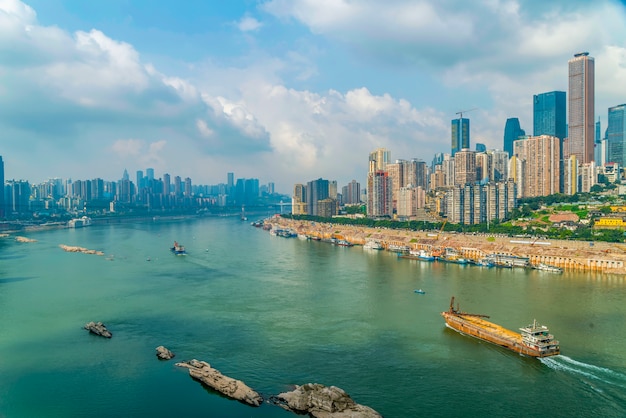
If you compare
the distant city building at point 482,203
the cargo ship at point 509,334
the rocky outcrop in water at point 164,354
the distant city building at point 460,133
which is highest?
the distant city building at point 460,133

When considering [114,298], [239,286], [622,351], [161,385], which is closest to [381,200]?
[239,286]

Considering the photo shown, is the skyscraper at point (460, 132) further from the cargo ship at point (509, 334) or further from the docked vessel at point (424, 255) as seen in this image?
the cargo ship at point (509, 334)

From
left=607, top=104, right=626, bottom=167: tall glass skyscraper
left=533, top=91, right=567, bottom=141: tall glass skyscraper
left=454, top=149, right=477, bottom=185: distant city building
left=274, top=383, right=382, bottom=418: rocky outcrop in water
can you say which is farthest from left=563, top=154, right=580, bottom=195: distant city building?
left=274, top=383, right=382, bottom=418: rocky outcrop in water

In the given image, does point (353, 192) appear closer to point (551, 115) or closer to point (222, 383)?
point (551, 115)

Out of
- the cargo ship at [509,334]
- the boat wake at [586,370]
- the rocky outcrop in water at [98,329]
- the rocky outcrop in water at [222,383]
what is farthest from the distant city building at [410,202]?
the rocky outcrop in water at [222,383]

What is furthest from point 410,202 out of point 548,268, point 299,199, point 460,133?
point 460,133

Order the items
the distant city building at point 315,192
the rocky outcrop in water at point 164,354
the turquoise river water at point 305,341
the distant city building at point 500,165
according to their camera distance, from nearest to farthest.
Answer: the turquoise river water at point 305,341 < the rocky outcrop in water at point 164,354 < the distant city building at point 500,165 < the distant city building at point 315,192

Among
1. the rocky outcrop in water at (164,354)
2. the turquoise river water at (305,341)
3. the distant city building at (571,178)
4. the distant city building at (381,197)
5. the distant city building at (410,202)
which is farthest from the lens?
the distant city building at (381,197)
